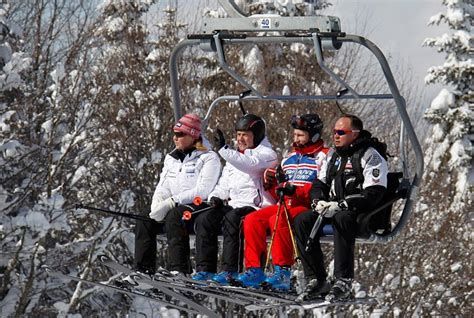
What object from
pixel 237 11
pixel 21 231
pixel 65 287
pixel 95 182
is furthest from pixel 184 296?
pixel 95 182

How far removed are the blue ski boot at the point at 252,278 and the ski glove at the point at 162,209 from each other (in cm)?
93

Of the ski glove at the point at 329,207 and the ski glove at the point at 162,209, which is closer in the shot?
the ski glove at the point at 329,207

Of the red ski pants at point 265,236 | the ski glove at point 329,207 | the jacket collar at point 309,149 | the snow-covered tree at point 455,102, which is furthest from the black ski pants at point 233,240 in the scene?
the snow-covered tree at point 455,102

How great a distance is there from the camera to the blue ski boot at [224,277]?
8844 millimetres

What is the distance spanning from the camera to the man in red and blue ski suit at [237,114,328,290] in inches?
342

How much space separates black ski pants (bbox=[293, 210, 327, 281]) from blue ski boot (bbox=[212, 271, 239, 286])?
562 mm

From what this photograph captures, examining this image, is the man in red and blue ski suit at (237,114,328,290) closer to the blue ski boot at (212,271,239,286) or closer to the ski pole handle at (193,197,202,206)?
the blue ski boot at (212,271,239,286)

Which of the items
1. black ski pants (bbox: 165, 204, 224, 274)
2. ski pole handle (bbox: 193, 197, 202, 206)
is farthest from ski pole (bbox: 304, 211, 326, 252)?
ski pole handle (bbox: 193, 197, 202, 206)

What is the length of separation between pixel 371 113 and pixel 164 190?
13.3 m

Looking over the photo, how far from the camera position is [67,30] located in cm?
1934

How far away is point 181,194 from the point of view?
9.38 m

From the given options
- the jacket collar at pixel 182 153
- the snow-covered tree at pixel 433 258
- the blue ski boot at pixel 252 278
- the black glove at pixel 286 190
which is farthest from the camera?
the snow-covered tree at pixel 433 258

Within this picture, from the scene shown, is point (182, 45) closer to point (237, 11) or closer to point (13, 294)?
point (237, 11)

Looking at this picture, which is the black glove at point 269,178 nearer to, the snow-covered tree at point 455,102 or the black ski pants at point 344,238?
the black ski pants at point 344,238
